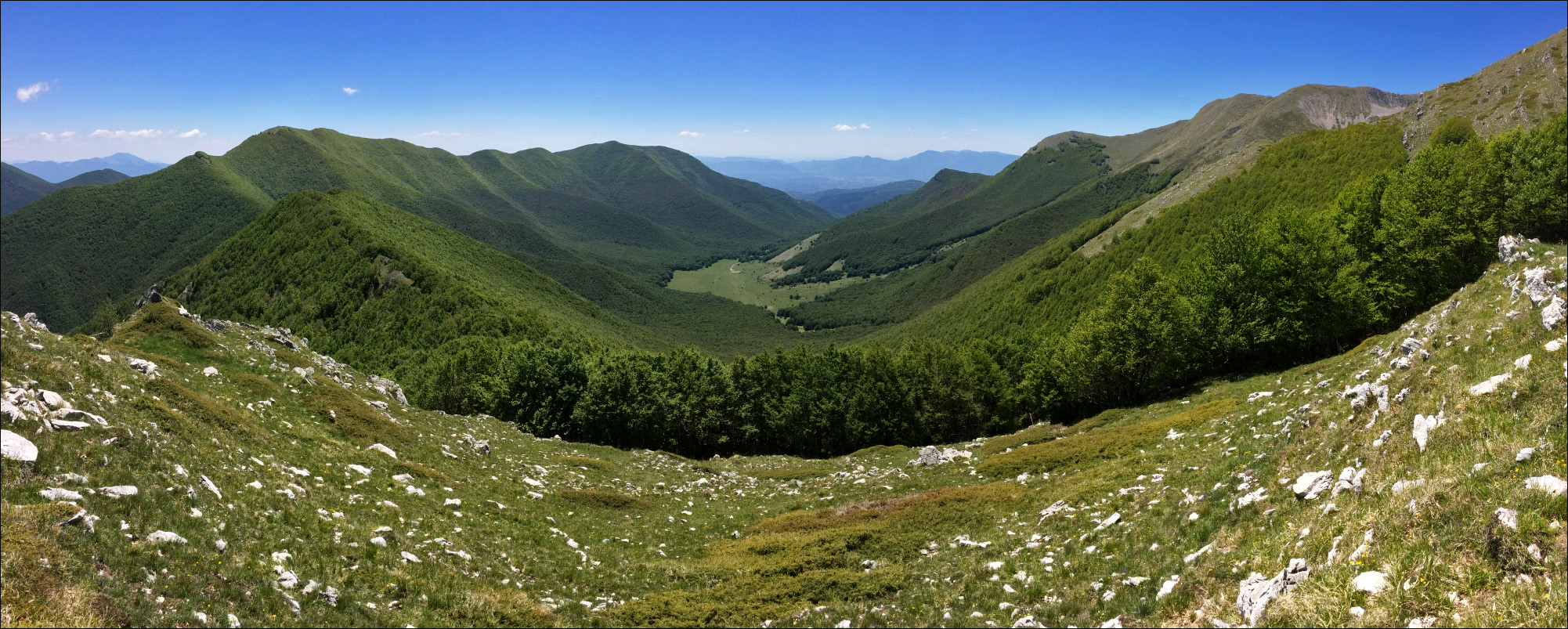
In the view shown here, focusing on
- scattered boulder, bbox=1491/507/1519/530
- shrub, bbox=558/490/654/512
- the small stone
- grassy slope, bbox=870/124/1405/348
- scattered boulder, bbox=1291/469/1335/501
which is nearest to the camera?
scattered boulder, bbox=1491/507/1519/530

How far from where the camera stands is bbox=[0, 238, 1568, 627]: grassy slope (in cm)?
975

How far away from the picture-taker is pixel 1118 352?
53.0 meters

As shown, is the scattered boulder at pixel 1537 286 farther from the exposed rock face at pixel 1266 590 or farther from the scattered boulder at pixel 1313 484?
the exposed rock face at pixel 1266 590

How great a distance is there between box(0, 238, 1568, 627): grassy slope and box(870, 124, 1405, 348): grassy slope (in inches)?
3983

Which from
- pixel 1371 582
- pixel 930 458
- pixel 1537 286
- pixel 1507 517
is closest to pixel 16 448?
pixel 1371 582

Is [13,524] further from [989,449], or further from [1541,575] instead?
[989,449]

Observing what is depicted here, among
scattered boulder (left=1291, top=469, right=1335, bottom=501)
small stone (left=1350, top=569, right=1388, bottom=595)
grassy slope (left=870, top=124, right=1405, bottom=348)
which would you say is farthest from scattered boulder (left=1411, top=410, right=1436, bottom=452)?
grassy slope (left=870, top=124, right=1405, bottom=348)

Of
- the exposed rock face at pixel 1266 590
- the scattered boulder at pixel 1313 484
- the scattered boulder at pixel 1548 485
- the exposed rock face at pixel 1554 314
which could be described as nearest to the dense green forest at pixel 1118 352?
the exposed rock face at pixel 1554 314

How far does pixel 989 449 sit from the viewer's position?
43438 mm

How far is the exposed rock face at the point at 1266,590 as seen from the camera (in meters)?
10.0

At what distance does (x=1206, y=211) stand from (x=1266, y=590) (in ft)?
569

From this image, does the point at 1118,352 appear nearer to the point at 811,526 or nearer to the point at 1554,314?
the point at 811,526

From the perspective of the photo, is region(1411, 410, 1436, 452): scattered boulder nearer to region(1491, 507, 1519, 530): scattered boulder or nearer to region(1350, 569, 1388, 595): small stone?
region(1491, 507, 1519, 530): scattered boulder

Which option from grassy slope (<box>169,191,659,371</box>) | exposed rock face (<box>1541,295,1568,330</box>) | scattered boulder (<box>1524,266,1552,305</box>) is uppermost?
scattered boulder (<box>1524,266,1552,305</box>)
